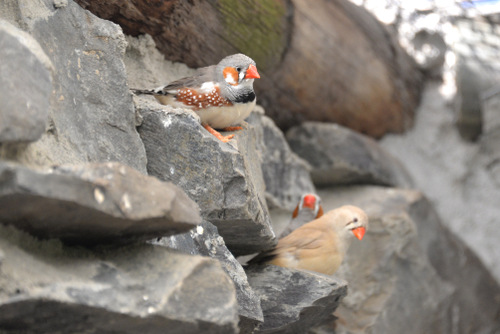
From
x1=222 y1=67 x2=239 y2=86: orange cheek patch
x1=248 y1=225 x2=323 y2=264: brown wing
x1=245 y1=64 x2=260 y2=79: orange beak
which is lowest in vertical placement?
x1=248 y1=225 x2=323 y2=264: brown wing

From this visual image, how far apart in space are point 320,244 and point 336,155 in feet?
3.84

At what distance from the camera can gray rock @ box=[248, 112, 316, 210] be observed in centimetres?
350

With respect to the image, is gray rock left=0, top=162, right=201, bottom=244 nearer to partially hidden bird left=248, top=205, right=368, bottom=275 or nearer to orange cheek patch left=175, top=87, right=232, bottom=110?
orange cheek patch left=175, top=87, right=232, bottom=110

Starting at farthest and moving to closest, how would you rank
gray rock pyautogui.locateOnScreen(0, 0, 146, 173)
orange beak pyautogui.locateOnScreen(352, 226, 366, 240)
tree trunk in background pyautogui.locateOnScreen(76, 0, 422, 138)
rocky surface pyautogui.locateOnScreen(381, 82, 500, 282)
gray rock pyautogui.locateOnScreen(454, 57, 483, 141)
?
rocky surface pyautogui.locateOnScreen(381, 82, 500, 282), gray rock pyautogui.locateOnScreen(454, 57, 483, 141), orange beak pyautogui.locateOnScreen(352, 226, 366, 240), tree trunk in background pyautogui.locateOnScreen(76, 0, 422, 138), gray rock pyautogui.locateOnScreen(0, 0, 146, 173)

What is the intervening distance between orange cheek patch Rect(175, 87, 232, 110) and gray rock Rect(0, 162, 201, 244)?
0.96m

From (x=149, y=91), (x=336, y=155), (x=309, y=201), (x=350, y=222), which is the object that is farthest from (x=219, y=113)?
(x=336, y=155)

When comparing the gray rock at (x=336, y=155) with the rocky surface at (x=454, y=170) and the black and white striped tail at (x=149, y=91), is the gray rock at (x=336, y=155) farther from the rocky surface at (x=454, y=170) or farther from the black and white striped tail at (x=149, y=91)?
the black and white striped tail at (x=149, y=91)

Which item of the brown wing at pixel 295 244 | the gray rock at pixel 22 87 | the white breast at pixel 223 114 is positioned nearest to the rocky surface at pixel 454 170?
the brown wing at pixel 295 244

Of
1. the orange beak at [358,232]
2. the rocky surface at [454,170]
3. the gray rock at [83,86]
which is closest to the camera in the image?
Result: the gray rock at [83,86]

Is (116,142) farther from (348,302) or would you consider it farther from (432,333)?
(432,333)

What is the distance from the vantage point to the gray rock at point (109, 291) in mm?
1479

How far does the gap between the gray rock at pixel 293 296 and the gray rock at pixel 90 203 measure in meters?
0.94

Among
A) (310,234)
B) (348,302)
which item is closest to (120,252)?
(310,234)

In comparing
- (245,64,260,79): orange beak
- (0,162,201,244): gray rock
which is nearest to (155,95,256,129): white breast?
(245,64,260,79): orange beak
